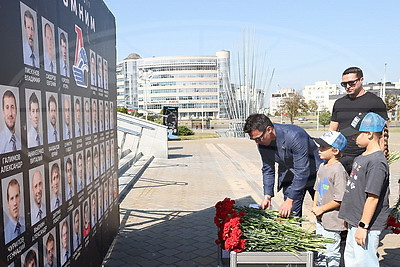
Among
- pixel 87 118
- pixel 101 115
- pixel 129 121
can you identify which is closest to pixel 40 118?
pixel 87 118

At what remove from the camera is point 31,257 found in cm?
212

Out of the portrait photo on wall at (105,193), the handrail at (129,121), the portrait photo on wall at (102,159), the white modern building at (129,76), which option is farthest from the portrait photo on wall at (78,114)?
the white modern building at (129,76)

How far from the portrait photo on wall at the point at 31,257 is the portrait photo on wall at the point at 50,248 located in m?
0.12

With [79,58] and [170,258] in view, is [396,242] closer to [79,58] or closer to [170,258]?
[170,258]

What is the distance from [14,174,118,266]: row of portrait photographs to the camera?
7.27 ft

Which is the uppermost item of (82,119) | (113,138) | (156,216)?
(82,119)

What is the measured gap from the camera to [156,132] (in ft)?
44.8

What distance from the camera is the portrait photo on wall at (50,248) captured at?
2332 mm

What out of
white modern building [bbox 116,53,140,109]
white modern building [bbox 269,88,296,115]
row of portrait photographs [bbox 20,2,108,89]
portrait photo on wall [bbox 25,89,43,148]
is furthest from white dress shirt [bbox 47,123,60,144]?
white modern building [bbox 269,88,296,115]

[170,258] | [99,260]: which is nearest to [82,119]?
[99,260]

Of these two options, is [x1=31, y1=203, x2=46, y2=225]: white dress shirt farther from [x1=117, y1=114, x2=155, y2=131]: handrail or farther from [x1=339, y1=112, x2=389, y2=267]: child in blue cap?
[x1=117, y1=114, x2=155, y2=131]: handrail

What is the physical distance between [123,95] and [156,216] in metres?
79.7

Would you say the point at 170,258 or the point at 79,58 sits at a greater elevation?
the point at 79,58

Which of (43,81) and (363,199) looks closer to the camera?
(43,81)
